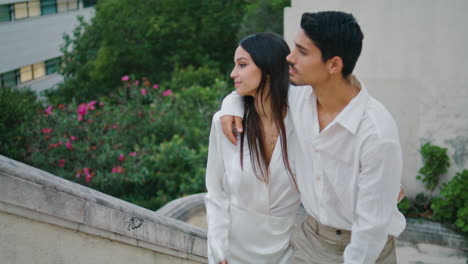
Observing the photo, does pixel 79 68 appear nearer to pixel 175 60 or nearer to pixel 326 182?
pixel 175 60

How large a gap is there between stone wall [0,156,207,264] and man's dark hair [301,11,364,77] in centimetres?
137

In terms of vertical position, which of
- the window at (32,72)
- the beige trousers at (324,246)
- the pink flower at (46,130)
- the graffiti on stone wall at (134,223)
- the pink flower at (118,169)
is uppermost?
the beige trousers at (324,246)

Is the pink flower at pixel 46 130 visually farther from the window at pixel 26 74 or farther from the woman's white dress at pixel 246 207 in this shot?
the window at pixel 26 74

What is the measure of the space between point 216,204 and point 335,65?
3.12ft

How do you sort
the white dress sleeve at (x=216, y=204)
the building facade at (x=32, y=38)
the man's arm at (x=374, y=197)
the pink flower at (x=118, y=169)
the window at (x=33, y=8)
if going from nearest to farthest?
the man's arm at (x=374, y=197), the white dress sleeve at (x=216, y=204), the pink flower at (x=118, y=169), the window at (x=33, y=8), the building facade at (x=32, y=38)

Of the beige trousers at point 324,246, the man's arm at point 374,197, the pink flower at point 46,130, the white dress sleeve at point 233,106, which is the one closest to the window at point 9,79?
the pink flower at point 46,130

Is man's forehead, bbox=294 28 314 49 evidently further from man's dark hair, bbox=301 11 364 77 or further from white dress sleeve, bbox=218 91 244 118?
white dress sleeve, bbox=218 91 244 118

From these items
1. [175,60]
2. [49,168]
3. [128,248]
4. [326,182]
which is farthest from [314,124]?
[175,60]

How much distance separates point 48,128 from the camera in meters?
7.21

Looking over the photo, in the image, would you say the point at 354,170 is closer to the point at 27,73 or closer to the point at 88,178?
the point at 88,178

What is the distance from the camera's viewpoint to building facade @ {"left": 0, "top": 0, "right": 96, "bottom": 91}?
66.0 feet

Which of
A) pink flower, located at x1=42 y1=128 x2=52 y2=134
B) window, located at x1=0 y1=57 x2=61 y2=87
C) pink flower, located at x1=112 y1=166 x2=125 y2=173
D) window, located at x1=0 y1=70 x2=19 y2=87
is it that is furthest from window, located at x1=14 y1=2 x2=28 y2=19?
pink flower, located at x1=112 y1=166 x2=125 y2=173

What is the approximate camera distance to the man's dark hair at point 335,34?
1.88 m

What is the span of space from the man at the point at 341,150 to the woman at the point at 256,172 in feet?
0.42
